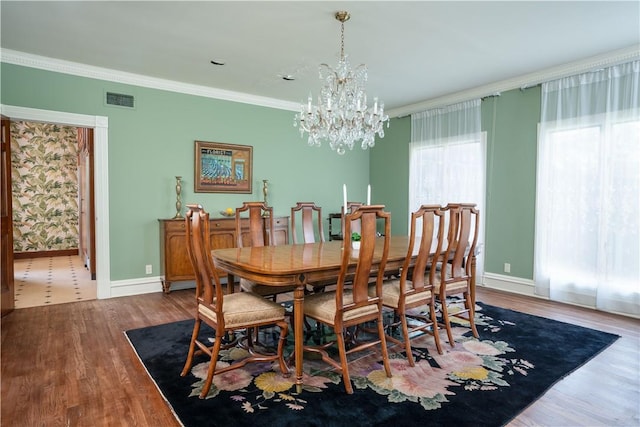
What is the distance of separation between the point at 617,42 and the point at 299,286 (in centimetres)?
387

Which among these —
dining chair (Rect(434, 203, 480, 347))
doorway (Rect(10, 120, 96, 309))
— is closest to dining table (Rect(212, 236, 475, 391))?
dining chair (Rect(434, 203, 480, 347))

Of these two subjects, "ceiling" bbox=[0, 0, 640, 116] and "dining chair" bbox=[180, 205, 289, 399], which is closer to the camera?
"dining chair" bbox=[180, 205, 289, 399]

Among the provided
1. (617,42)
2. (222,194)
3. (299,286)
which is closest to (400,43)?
(617,42)

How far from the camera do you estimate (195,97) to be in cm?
486

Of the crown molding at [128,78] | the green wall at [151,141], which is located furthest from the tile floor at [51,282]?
the crown molding at [128,78]

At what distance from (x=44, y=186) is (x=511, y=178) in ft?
27.7

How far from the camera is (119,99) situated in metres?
4.36

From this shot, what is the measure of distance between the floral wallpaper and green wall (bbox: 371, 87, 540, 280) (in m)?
7.87

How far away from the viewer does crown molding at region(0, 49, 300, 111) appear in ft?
12.4

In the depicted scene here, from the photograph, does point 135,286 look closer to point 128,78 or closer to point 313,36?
point 128,78

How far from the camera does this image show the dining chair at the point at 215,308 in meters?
2.14

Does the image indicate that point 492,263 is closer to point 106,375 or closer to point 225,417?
point 225,417

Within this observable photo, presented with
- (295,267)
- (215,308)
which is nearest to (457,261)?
(295,267)

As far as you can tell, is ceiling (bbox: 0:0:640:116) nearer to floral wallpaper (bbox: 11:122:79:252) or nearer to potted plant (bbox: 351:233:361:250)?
potted plant (bbox: 351:233:361:250)
